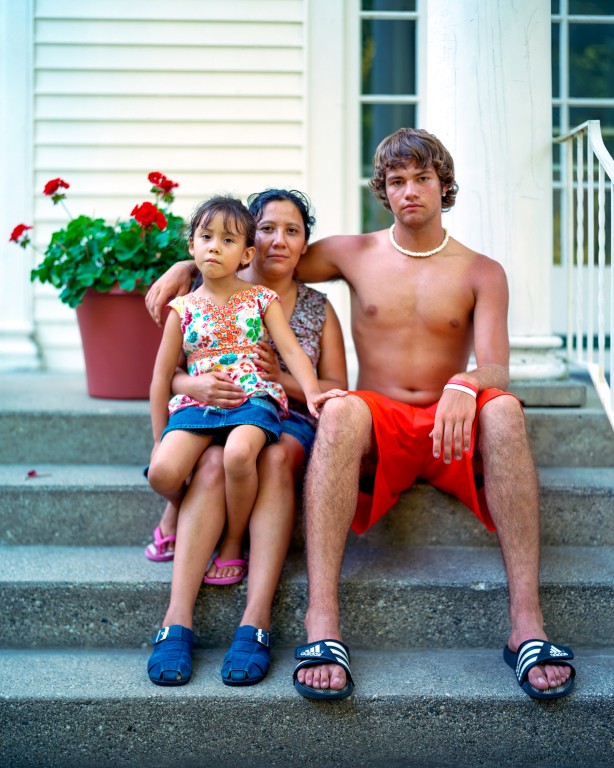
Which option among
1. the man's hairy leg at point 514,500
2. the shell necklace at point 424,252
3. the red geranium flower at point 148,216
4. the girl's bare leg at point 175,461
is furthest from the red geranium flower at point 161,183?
the man's hairy leg at point 514,500

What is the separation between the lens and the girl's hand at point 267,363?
238 centimetres

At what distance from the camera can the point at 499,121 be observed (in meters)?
2.91

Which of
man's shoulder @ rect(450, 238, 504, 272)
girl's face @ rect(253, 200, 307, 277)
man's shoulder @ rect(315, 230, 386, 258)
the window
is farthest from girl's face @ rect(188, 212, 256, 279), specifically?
the window

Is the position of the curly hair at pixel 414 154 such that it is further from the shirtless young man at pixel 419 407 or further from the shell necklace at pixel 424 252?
the shell necklace at pixel 424 252

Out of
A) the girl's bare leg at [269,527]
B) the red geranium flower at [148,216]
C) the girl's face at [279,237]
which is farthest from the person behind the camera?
the red geranium flower at [148,216]

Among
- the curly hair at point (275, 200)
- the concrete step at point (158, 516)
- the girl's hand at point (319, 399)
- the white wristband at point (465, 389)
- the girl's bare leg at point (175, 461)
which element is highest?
the curly hair at point (275, 200)

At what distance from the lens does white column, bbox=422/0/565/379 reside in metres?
2.88

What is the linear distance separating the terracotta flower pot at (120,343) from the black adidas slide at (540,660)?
1829 mm

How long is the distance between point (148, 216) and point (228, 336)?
956 mm

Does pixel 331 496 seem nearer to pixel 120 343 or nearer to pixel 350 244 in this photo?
pixel 350 244

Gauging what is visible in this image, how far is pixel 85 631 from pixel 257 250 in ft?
4.05

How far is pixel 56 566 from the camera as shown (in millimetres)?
2348

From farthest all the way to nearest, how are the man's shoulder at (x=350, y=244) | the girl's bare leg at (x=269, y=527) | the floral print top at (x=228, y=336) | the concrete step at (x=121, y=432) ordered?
the concrete step at (x=121, y=432) < the man's shoulder at (x=350, y=244) < the floral print top at (x=228, y=336) < the girl's bare leg at (x=269, y=527)

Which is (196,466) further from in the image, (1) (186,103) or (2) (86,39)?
(2) (86,39)
